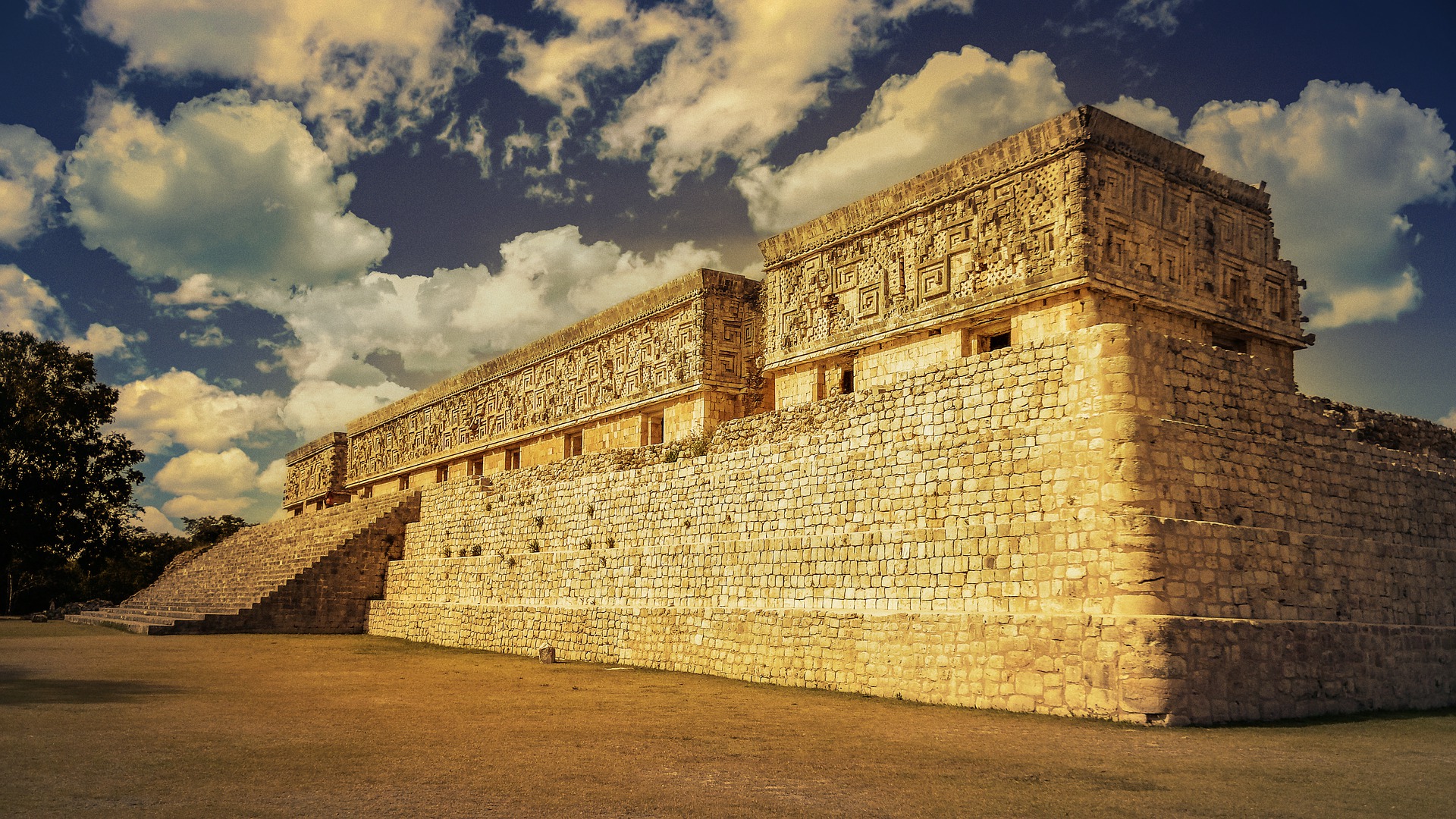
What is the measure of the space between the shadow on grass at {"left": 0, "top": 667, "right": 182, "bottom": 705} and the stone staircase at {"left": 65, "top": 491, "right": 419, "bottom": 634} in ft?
29.3

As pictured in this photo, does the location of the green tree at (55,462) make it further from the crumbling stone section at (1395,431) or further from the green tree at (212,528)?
the crumbling stone section at (1395,431)

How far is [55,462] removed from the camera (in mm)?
31328

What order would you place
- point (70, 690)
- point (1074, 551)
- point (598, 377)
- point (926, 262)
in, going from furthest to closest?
point (598, 377)
point (926, 262)
point (70, 690)
point (1074, 551)

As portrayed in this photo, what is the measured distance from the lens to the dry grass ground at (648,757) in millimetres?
5273

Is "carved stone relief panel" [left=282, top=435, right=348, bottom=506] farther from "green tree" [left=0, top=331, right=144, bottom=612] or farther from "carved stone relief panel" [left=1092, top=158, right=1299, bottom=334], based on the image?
"carved stone relief panel" [left=1092, top=158, right=1299, bottom=334]

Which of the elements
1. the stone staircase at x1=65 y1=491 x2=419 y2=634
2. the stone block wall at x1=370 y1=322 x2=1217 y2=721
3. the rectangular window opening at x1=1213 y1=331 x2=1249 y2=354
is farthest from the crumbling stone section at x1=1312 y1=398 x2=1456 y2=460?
the stone staircase at x1=65 y1=491 x2=419 y2=634

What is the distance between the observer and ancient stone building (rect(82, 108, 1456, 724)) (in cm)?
856

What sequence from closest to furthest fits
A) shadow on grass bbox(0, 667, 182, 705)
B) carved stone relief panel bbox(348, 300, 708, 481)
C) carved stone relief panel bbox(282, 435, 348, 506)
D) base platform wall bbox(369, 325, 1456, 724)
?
base platform wall bbox(369, 325, 1456, 724) < shadow on grass bbox(0, 667, 182, 705) < carved stone relief panel bbox(348, 300, 708, 481) < carved stone relief panel bbox(282, 435, 348, 506)

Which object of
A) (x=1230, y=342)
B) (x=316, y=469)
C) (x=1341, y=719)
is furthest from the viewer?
(x=316, y=469)

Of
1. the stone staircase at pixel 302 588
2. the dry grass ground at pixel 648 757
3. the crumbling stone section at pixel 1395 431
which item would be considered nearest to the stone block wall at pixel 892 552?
the dry grass ground at pixel 648 757

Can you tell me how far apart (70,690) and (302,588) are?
11362 millimetres

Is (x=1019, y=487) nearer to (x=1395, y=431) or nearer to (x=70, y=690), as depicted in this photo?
(x=1395, y=431)

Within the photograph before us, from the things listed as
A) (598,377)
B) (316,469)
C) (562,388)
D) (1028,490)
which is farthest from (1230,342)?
(316,469)

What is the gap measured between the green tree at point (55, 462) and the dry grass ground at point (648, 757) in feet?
78.8
